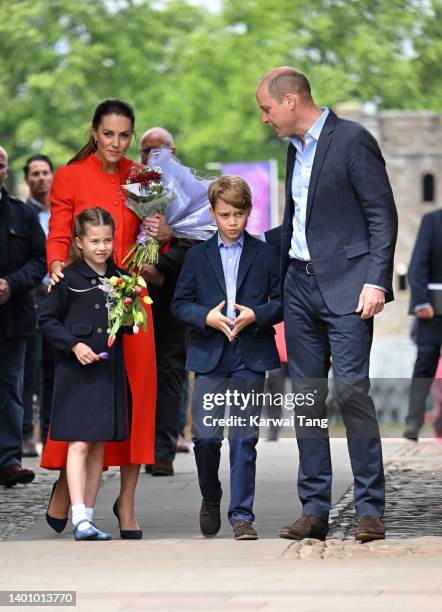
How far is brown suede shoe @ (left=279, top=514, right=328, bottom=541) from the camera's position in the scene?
7496 millimetres

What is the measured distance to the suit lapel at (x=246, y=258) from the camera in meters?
7.91

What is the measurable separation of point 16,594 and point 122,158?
2.92 meters

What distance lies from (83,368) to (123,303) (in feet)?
1.26

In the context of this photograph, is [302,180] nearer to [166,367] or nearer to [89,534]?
[89,534]

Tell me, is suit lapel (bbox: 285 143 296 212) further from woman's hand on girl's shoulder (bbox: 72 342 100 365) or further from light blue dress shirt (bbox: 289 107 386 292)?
woman's hand on girl's shoulder (bbox: 72 342 100 365)

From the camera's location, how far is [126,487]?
26.3 feet

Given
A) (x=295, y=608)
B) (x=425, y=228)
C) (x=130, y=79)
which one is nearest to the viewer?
(x=295, y=608)

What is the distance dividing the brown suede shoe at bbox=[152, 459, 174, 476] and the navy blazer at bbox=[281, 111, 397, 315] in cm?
383

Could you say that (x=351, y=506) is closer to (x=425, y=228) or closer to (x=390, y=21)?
(x=425, y=228)

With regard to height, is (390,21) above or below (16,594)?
above

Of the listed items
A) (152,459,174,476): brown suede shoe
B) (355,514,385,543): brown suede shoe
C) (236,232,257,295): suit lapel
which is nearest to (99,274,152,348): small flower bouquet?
(236,232,257,295): suit lapel

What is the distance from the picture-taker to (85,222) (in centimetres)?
793

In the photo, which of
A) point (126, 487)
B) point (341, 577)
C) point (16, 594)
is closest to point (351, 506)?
point (126, 487)

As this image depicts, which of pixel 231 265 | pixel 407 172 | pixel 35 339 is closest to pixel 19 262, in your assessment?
pixel 35 339
